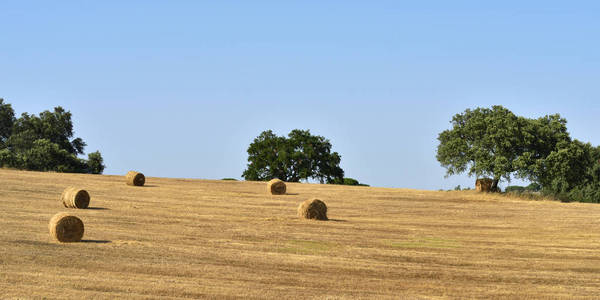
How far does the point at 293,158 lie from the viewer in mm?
68125

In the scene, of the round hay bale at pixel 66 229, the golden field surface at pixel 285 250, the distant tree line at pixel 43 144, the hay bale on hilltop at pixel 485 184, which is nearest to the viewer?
the golden field surface at pixel 285 250

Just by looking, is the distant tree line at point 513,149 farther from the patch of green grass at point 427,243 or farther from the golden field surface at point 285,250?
the patch of green grass at point 427,243

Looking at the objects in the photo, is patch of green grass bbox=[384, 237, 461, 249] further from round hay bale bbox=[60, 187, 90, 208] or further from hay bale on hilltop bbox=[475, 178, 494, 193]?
hay bale on hilltop bbox=[475, 178, 494, 193]

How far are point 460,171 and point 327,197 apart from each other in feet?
34.7

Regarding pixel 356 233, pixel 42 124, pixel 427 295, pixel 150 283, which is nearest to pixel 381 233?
pixel 356 233

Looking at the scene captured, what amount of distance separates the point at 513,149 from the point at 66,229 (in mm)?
35055

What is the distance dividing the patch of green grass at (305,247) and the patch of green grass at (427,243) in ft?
8.87

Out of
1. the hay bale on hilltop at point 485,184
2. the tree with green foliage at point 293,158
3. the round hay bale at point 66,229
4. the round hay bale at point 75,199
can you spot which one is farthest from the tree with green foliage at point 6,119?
the round hay bale at point 66,229

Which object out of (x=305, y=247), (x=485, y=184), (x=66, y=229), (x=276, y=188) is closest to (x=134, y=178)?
(x=276, y=188)

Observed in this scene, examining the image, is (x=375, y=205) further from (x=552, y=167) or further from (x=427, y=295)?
(x=427, y=295)

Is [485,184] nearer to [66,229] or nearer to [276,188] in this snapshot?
[276,188]

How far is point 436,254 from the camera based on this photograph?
24.3 m

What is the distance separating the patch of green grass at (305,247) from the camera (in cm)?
2366

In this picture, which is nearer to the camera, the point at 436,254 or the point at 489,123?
the point at 436,254
